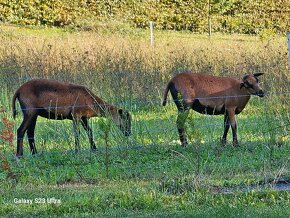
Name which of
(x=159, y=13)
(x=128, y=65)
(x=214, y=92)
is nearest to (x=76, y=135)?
(x=214, y=92)

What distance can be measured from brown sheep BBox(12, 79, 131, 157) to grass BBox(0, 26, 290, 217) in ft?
0.85

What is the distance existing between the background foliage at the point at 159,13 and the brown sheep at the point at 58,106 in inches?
602

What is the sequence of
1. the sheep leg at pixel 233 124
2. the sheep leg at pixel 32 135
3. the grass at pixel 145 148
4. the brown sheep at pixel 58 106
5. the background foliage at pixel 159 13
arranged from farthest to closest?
1. the background foliage at pixel 159 13
2. the sheep leg at pixel 233 124
3. the brown sheep at pixel 58 106
4. the sheep leg at pixel 32 135
5. the grass at pixel 145 148

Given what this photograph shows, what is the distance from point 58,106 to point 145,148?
1682 mm

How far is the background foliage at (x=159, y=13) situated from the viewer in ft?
94.1

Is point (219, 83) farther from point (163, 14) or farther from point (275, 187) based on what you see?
point (163, 14)

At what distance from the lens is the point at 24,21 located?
2836 cm

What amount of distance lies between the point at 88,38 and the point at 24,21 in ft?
27.3

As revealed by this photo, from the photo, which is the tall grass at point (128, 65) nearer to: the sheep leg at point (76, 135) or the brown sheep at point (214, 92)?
the brown sheep at point (214, 92)

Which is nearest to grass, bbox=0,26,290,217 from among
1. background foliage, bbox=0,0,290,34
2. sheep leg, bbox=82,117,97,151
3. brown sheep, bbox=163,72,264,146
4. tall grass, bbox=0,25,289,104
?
tall grass, bbox=0,25,289,104

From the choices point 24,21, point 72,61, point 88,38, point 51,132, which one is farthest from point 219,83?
point 24,21

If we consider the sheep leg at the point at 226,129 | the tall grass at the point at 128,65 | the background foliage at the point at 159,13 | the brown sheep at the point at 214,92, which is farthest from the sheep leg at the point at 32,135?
the background foliage at the point at 159,13

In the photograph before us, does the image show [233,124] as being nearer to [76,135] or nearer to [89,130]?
[89,130]

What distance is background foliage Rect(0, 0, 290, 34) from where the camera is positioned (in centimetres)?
2867
